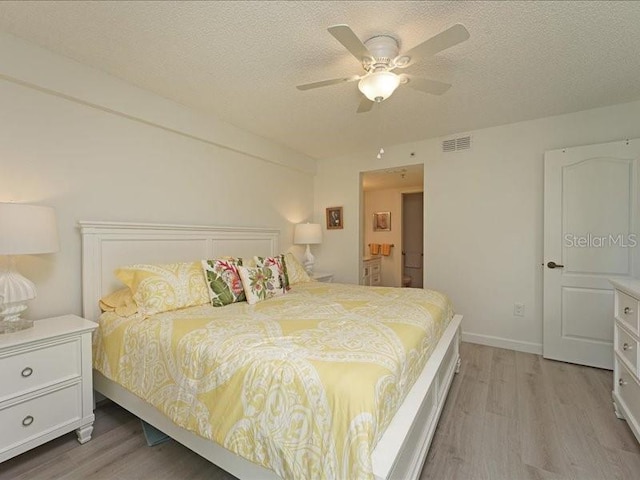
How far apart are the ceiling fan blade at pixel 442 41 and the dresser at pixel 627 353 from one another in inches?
65.4

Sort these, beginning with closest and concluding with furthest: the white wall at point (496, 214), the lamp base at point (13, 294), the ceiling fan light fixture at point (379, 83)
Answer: the lamp base at point (13, 294)
the ceiling fan light fixture at point (379, 83)
the white wall at point (496, 214)

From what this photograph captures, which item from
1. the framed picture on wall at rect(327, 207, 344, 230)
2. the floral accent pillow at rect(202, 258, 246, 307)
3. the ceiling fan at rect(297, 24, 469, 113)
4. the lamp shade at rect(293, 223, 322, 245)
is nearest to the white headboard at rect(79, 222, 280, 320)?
the floral accent pillow at rect(202, 258, 246, 307)

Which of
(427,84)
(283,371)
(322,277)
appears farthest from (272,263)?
(427,84)

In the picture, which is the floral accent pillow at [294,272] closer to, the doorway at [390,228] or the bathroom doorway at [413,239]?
the doorway at [390,228]

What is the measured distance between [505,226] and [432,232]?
76cm

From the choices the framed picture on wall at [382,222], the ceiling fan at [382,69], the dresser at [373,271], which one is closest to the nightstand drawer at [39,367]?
the ceiling fan at [382,69]

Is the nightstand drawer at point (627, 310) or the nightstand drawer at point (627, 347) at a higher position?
the nightstand drawer at point (627, 310)

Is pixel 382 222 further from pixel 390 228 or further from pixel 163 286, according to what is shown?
pixel 163 286

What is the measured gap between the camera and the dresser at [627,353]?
174cm

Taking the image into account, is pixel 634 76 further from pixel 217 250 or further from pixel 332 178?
pixel 217 250

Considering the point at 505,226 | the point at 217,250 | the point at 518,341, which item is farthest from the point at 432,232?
Answer: the point at 217,250

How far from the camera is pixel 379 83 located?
184 cm

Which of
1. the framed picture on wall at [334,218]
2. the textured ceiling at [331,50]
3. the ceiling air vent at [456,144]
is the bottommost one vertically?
the framed picture on wall at [334,218]

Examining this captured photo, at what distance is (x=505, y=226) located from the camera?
3.30 metres
